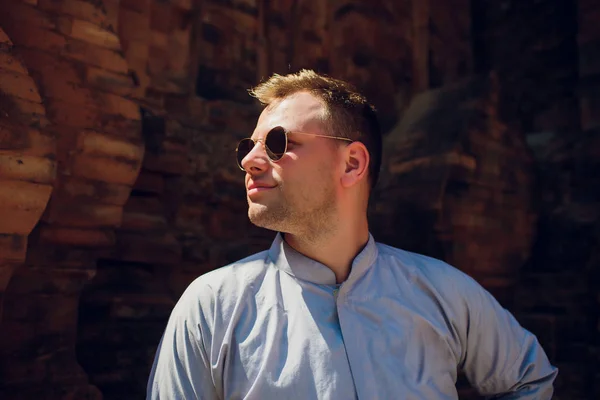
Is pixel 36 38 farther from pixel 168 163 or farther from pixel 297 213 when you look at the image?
pixel 297 213

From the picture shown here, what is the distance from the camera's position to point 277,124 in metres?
1.76

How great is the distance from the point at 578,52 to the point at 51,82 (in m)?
4.67

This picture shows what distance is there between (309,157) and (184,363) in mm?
639

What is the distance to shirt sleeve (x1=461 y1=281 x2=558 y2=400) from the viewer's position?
5.50ft

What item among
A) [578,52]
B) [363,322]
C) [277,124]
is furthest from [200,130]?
[578,52]

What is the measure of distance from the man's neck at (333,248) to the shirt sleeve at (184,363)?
13.5 inches

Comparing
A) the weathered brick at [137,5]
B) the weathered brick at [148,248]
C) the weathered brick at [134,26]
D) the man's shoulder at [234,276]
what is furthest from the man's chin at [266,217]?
the weathered brick at [137,5]

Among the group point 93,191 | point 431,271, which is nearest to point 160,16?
point 93,191

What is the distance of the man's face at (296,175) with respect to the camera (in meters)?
1.69

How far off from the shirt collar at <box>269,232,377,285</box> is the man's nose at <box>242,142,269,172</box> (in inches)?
8.2

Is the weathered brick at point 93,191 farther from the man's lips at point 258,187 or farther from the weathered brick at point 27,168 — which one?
the man's lips at point 258,187

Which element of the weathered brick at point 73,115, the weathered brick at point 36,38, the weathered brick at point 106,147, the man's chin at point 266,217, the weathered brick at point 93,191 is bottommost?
the man's chin at point 266,217

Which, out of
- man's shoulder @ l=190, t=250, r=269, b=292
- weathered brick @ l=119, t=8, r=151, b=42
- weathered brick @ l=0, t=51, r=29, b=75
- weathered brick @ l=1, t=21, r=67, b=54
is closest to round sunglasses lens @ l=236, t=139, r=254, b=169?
man's shoulder @ l=190, t=250, r=269, b=292

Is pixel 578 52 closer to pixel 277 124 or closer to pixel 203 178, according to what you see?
pixel 203 178
